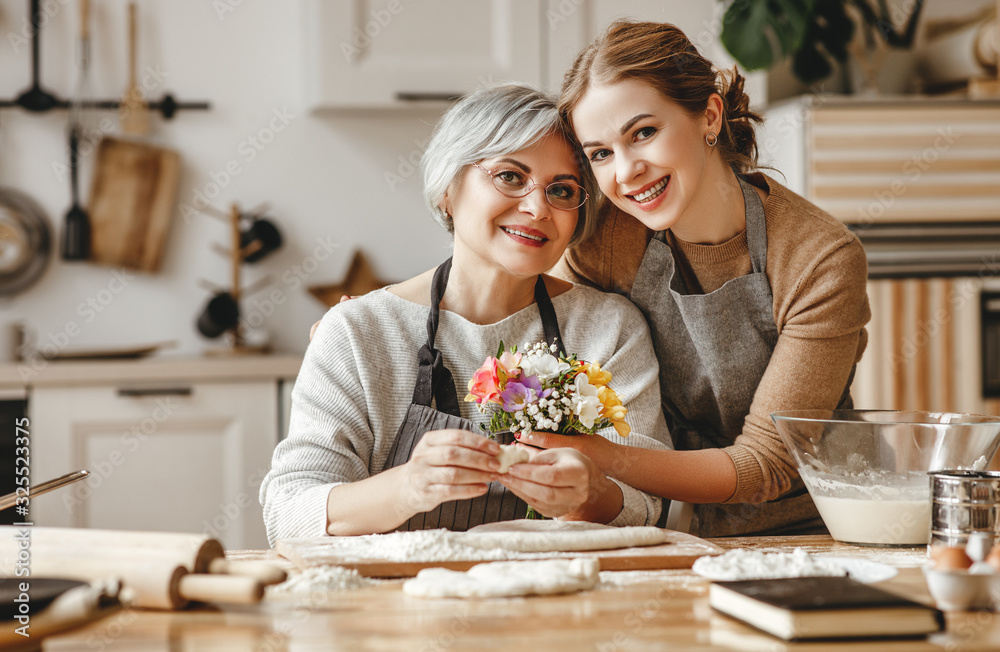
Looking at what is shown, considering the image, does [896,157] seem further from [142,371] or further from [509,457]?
[142,371]

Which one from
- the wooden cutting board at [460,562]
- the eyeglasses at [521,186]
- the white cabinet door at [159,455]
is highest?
the eyeglasses at [521,186]

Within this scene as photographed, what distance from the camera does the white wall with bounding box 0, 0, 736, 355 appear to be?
332 cm

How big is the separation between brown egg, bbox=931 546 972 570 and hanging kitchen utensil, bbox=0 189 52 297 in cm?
312

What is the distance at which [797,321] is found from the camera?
1.60 m

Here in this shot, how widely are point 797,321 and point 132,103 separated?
258 centimetres

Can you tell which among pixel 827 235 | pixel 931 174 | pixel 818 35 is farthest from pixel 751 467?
pixel 818 35

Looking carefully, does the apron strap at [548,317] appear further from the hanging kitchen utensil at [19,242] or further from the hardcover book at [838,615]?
the hanging kitchen utensil at [19,242]

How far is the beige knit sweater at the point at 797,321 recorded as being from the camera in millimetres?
1567

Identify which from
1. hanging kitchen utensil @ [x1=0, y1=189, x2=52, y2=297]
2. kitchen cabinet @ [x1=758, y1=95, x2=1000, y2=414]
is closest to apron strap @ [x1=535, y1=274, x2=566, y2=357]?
kitchen cabinet @ [x1=758, y1=95, x2=1000, y2=414]

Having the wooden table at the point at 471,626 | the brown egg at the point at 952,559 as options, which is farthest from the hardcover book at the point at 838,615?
the brown egg at the point at 952,559

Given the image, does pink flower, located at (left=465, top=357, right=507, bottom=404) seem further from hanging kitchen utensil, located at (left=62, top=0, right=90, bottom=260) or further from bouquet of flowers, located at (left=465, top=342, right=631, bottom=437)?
hanging kitchen utensil, located at (left=62, top=0, right=90, bottom=260)

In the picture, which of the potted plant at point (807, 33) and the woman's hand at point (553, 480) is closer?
the woman's hand at point (553, 480)

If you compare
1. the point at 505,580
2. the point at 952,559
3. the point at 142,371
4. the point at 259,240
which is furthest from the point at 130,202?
the point at 952,559

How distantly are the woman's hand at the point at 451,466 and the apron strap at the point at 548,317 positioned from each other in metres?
0.48
